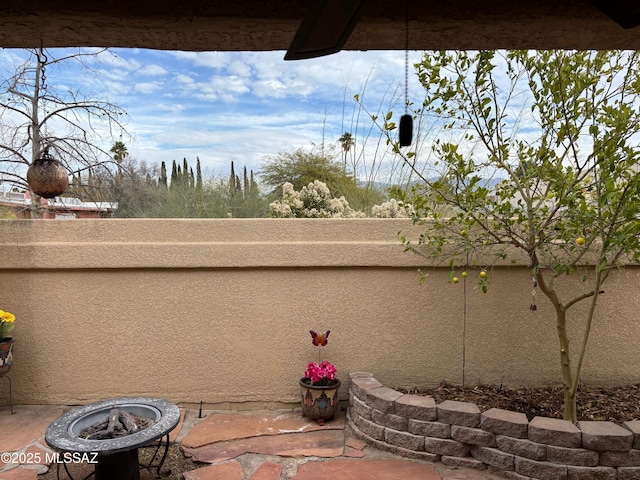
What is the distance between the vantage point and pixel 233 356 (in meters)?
3.58

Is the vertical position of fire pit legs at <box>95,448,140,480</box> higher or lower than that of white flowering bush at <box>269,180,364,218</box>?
lower

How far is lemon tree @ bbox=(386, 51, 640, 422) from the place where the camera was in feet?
8.52

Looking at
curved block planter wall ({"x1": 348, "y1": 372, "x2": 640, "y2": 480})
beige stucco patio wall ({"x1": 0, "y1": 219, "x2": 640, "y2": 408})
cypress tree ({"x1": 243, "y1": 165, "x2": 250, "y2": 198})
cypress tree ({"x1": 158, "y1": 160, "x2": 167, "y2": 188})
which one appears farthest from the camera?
cypress tree ({"x1": 158, "y1": 160, "x2": 167, "y2": 188})

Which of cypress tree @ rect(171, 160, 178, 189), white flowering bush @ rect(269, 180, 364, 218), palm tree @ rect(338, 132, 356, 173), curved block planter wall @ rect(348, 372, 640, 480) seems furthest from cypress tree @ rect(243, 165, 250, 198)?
curved block planter wall @ rect(348, 372, 640, 480)

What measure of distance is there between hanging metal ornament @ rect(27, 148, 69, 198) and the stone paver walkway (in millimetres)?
1717

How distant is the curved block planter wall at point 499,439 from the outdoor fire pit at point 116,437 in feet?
4.45

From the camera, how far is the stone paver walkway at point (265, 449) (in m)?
2.60

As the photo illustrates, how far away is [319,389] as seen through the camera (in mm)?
3250

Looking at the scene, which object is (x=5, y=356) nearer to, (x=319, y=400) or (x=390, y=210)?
(x=319, y=400)

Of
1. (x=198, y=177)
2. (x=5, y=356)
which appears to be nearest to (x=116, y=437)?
(x=5, y=356)

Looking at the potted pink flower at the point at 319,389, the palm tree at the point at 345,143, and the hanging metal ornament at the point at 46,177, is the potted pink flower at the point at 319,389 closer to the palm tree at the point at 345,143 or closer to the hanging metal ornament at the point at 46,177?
the hanging metal ornament at the point at 46,177

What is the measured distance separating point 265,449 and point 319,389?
1.87 feet

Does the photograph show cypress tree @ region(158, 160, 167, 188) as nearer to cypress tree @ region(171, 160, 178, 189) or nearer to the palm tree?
cypress tree @ region(171, 160, 178, 189)

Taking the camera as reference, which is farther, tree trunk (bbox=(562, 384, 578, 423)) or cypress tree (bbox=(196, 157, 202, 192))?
cypress tree (bbox=(196, 157, 202, 192))
